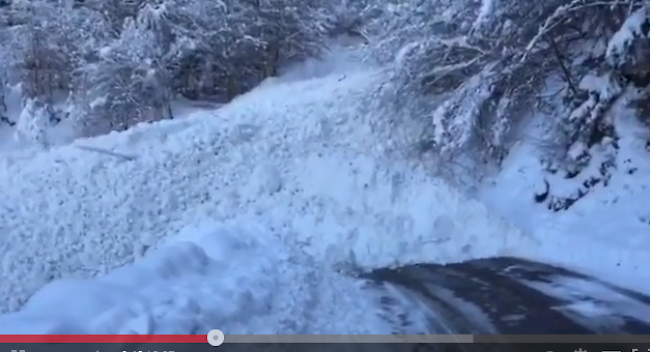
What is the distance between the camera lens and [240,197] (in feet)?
39.9

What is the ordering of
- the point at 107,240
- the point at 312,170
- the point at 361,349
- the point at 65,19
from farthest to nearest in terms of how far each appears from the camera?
the point at 65,19 < the point at 312,170 < the point at 107,240 < the point at 361,349

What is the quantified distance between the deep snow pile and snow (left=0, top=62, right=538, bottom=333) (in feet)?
0.10

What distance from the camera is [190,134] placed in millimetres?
14406

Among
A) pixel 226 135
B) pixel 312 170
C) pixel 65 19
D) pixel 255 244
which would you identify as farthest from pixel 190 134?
pixel 65 19

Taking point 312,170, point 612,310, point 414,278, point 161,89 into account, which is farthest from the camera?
point 161,89

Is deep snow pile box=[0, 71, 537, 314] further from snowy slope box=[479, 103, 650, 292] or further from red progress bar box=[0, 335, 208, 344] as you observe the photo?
red progress bar box=[0, 335, 208, 344]

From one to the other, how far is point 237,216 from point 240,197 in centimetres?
72

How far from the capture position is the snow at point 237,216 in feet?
21.0

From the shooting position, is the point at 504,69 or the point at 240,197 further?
the point at 504,69

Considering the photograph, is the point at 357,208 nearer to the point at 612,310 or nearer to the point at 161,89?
the point at 612,310

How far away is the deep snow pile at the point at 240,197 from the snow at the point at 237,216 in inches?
1.2

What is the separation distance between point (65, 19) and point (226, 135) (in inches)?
531

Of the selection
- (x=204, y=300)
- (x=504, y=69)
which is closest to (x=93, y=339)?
(x=204, y=300)

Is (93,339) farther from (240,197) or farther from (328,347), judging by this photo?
(240,197)
